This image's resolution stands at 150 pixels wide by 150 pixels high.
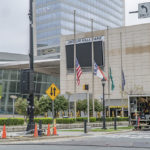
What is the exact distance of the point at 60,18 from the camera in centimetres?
12244

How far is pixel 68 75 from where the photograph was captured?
80062mm

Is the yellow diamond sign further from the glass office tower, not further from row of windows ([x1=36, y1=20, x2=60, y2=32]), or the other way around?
row of windows ([x1=36, y1=20, x2=60, y2=32])

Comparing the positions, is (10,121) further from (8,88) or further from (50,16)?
(50,16)

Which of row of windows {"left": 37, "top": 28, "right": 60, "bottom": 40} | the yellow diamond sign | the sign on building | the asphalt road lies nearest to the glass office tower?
row of windows {"left": 37, "top": 28, "right": 60, "bottom": 40}

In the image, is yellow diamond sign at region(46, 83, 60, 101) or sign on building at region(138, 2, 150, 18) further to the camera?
yellow diamond sign at region(46, 83, 60, 101)

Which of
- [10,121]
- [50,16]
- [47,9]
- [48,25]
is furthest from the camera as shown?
[48,25]

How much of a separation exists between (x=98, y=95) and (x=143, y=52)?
45.7 feet

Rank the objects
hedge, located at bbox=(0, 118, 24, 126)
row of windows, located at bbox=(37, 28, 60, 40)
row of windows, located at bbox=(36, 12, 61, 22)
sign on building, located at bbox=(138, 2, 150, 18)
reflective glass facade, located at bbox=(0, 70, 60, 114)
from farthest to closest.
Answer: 1. row of windows, located at bbox=(37, 28, 60, 40)
2. row of windows, located at bbox=(36, 12, 61, 22)
3. reflective glass facade, located at bbox=(0, 70, 60, 114)
4. hedge, located at bbox=(0, 118, 24, 126)
5. sign on building, located at bbox=(138, 2, 150, 18)

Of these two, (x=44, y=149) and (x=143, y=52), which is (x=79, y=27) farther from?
(x=44, y=149)

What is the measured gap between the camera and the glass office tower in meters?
123

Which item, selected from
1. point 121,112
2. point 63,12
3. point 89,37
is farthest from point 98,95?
point 63,12

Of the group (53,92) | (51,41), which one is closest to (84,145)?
(53,92)

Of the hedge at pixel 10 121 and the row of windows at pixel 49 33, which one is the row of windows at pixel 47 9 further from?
the hedge at pixel 10 121

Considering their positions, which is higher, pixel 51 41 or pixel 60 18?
pixel 60 18
